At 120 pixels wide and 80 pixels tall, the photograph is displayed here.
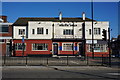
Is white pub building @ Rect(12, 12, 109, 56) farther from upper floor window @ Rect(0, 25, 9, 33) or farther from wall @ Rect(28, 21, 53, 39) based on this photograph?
upper floor window @ Rect(0, 25, 9, 33)

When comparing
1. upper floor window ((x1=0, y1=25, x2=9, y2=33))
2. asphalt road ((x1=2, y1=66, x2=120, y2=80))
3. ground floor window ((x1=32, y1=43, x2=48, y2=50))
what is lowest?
asphalt road ((x1=2, y1=66, x2=120, y2=80))

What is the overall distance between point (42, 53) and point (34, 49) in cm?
200

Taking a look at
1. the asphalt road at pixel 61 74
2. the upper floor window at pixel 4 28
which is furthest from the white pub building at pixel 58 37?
the asphalt road at pixel 61 74

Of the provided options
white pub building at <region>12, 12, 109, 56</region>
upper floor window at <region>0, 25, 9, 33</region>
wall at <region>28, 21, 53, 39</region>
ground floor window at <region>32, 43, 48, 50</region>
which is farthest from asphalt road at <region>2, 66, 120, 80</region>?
upper floor window at <region>0, 25, 9, 33</region>

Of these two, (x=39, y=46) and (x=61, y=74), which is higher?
(x=39, y=46)

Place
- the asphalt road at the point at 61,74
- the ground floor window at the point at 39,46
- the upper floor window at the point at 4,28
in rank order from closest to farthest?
1. the asphalt road at the point at 61,74
2. the ground floor window at the point at 39,46
3. the upper floor window at the point at 4,28

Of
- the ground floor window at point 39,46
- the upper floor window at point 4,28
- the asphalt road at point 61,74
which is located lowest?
the asphalt road at point 61,74

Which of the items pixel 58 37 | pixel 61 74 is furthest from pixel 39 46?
pixel 61 74

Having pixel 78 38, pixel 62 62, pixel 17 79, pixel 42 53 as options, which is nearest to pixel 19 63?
pixel 62 62

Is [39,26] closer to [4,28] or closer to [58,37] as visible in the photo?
[58,37]

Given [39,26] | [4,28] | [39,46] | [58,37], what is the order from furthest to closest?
[4,28] < [58,37] < [39,26] < [39,46]

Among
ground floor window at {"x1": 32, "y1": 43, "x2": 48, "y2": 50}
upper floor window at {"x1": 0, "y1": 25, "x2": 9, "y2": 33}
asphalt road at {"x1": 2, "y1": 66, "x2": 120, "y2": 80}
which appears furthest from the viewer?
upper floor window at {"x1": 0, "y1": 25, "x2": 9, "y2": 33}

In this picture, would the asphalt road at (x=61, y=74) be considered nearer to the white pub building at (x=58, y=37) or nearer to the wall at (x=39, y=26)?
the white pub building at (x=58, y=37)

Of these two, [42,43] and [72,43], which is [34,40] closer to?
[42,43]
